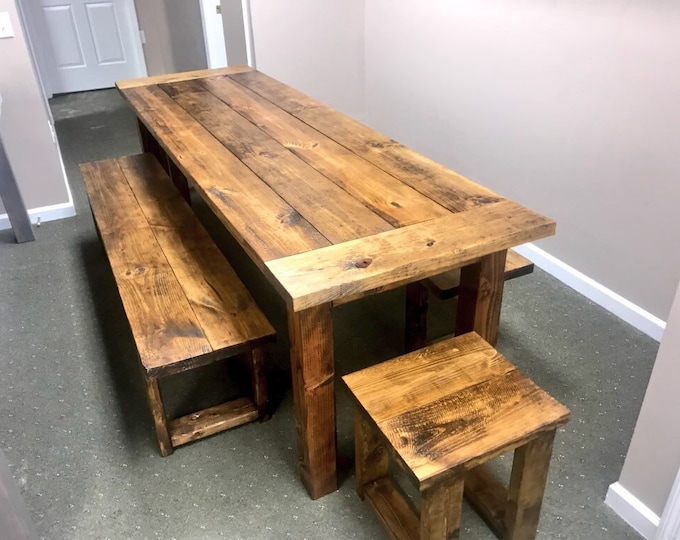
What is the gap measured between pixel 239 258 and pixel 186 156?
94 centimetres

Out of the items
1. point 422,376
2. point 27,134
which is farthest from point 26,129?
point 422,376

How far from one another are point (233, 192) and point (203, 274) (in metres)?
0.37

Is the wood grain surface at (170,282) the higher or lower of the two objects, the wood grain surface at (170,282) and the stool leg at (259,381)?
the higher

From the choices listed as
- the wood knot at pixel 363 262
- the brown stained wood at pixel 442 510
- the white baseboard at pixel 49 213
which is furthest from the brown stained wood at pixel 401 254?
the white baseboard at pixel 49 213

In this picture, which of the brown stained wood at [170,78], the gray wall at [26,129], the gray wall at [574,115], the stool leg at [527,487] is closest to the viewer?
the stool leg at [527,487]

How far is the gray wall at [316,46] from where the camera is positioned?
3.32 metres

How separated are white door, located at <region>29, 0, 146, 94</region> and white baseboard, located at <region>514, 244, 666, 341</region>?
4588mm

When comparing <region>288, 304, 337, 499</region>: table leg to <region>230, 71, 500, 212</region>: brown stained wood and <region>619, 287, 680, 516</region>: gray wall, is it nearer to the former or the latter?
<region>230, 71, 500, 212</region>: brown stained wood

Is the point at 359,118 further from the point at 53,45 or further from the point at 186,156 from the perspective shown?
the point at 53,45

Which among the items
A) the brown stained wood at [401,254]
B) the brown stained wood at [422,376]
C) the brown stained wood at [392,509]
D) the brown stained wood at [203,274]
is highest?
the brown stained wood at [401,254]

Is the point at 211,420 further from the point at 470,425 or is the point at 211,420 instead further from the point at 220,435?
the point at 470,425

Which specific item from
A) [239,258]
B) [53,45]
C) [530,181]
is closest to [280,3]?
[239,258]

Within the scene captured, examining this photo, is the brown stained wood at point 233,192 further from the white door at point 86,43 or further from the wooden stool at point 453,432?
the white door at point 86,43

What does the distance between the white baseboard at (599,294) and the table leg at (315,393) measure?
131 cm
